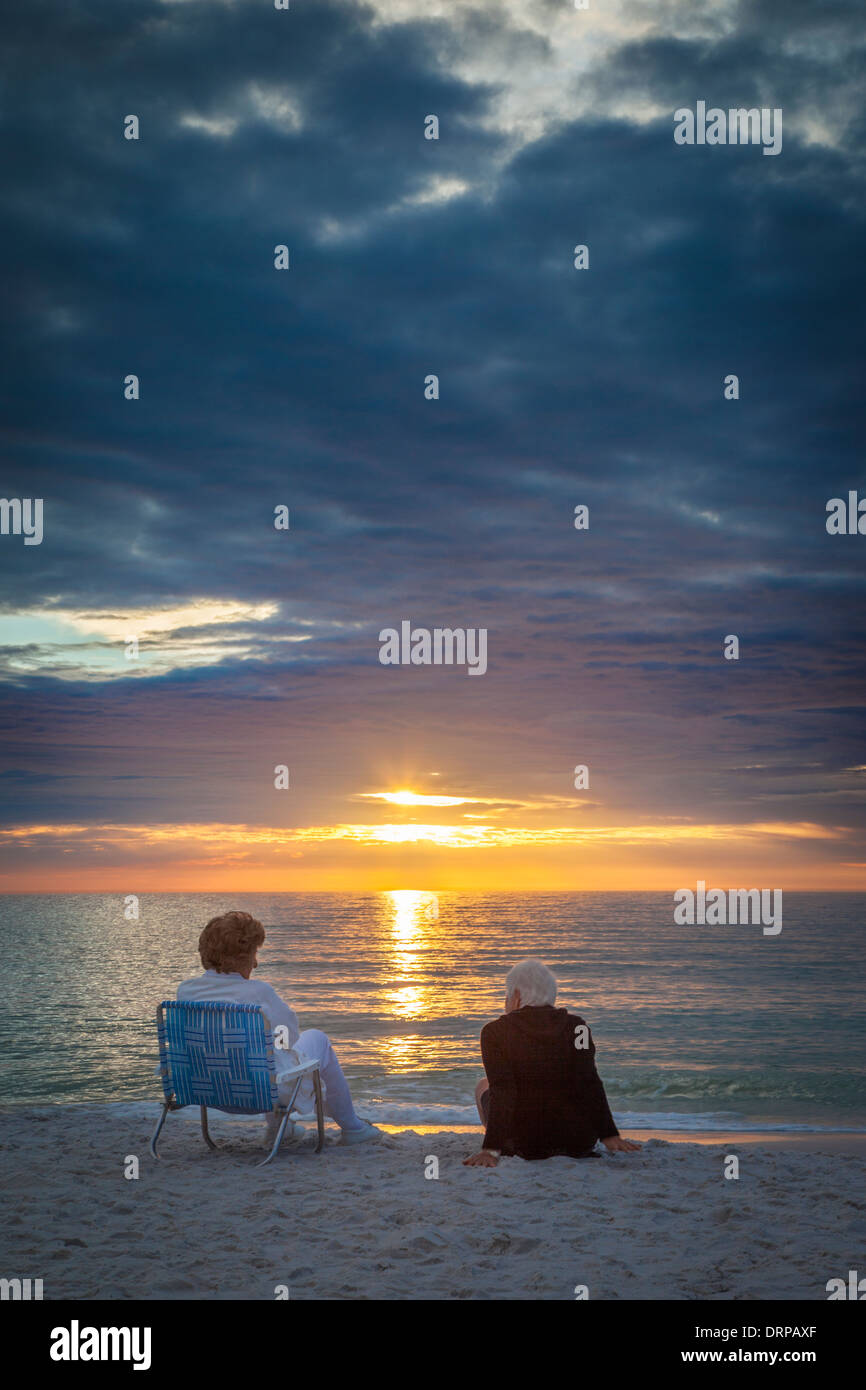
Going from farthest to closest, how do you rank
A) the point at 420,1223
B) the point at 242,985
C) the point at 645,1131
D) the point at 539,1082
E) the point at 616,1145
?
the point at 645,1131 < the point at 616,1145 < the point at 242,985 < the point at 539,1082 < the point at 420,1223

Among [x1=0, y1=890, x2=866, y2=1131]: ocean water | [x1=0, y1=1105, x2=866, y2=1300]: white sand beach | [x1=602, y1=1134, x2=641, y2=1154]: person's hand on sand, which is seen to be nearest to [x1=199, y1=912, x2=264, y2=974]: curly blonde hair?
[x1=0, y1=1105, x2=866, y2=1300]: white sand beach

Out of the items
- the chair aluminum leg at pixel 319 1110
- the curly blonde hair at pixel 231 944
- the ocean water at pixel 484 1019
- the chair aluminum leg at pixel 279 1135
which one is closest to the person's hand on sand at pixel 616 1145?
the chair aluminum leg at pixel 319 1110

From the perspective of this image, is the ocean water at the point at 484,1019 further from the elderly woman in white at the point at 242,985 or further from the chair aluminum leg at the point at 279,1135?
the elderly woman in white at the point at 242,985

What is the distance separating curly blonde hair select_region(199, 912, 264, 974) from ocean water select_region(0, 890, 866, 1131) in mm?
4013

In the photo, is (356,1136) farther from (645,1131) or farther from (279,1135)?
(645,1131)

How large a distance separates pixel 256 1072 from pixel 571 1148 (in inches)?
84.0

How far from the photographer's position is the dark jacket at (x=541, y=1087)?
5.99 metres

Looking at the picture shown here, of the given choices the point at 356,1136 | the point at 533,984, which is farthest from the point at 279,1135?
the point at 533,984

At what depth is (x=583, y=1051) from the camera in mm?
6012

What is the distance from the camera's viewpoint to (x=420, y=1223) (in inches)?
194

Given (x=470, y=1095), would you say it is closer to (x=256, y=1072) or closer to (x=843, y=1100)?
(x=843, y=1100)

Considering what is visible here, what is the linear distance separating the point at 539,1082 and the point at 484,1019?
524 inches
